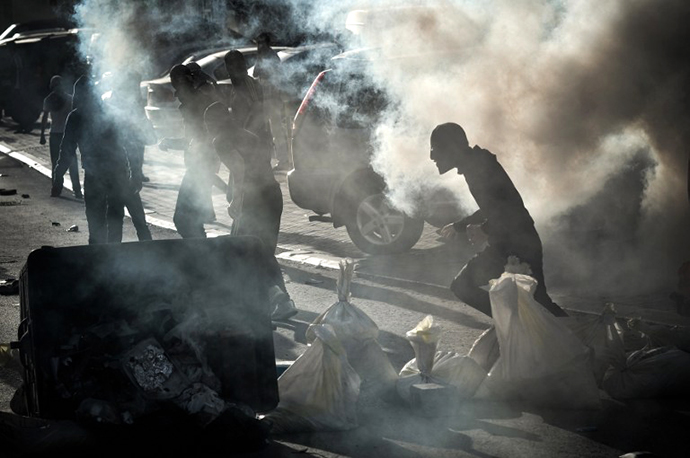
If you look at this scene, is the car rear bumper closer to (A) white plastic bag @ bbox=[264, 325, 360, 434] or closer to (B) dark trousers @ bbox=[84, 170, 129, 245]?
(B) dark trousers @ bbox=[84, 170, 129, 245]

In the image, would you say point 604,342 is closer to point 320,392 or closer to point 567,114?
point 320,392

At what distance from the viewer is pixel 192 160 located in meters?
9.73

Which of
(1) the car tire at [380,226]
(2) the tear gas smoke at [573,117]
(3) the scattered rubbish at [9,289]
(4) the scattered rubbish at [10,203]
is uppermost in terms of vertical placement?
(2) the tear gas smoke at [573,117]

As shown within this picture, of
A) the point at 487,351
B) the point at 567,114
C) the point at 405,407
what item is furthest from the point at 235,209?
the point at 567,114

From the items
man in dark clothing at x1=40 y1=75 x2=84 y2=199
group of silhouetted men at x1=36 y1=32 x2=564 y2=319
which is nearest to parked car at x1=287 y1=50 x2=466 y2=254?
group of silhouetted men at x1=36 y1=32 x2=564 y2=319

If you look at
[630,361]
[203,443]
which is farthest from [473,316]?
[203,443]

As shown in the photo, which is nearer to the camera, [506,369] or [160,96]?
[506,369]

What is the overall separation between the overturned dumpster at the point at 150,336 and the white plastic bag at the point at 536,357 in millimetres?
1306

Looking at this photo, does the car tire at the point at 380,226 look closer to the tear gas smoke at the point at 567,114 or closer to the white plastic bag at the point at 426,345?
the tear gas smoke at the point at 567,114

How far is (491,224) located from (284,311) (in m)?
2.12

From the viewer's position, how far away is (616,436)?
534 cm

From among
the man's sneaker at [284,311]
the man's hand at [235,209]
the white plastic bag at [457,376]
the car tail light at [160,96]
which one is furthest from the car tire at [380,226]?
the car tail light at [160,96]

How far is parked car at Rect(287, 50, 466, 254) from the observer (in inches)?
406

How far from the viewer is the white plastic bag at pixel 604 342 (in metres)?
6.02
